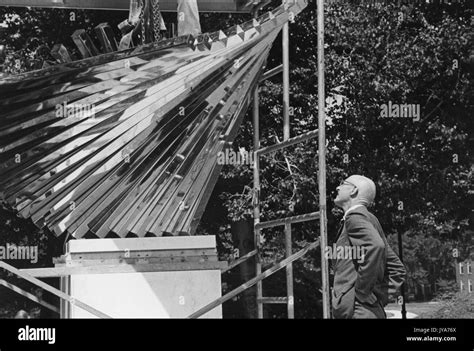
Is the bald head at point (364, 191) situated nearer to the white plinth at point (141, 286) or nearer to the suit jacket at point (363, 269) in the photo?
the suit jacket at point (363, 269)

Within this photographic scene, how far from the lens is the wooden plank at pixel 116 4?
231 inches

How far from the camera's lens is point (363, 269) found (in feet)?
12.4

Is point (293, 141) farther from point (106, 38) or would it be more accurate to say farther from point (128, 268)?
point (106, 38)

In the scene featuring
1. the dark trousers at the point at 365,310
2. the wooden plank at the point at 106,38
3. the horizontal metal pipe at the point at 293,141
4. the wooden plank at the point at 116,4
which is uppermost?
the wooden plank at the point at 116,4

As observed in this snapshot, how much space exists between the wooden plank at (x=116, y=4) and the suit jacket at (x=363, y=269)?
2650 millimetres

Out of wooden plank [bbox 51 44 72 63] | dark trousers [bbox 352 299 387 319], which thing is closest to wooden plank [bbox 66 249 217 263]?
dark trousers [bbox 352 299 387 319]

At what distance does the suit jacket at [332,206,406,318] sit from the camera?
148 inches

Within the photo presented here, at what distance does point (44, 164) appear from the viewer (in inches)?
195

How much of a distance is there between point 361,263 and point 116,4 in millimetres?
3108

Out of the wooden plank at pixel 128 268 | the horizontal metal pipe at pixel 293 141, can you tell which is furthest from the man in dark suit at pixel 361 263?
the wooden plank at pixel 128 268

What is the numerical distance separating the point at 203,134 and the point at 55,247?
6.55m

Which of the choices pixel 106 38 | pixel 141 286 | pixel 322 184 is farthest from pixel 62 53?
pixel 322 184
